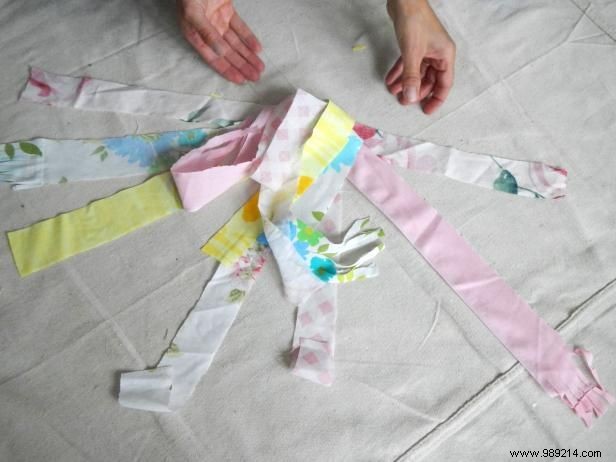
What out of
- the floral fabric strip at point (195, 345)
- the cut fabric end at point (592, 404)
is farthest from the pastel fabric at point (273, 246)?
the cut fabric end at point (592, 404)

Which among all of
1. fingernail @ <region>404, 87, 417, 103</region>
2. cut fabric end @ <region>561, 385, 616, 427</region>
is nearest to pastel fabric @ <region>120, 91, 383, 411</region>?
fingernail @ <region>404, 87, 417, 103</region>

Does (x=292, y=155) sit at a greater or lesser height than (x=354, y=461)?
greater

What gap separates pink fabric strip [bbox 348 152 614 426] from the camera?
750mm

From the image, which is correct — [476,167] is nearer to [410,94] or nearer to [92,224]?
[410,94]

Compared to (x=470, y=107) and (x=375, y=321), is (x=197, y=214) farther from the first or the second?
(x=470, y=107)

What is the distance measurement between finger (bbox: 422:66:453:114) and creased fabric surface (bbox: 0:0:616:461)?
2cm

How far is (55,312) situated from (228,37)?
20.4 inches

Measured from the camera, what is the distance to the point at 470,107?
0.95 m

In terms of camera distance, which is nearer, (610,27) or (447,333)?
(447,333)

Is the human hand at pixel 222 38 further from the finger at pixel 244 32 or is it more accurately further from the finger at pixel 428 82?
the finger at pixel 428 82

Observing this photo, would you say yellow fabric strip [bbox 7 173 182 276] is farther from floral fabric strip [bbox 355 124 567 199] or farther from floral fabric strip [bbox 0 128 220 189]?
floral fabric strip [bbox 355 124 567 199]

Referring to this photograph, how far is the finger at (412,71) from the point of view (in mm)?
880

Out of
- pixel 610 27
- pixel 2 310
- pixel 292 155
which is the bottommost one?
pixel 2 310

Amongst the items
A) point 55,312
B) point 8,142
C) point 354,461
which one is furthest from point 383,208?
point 8,142
